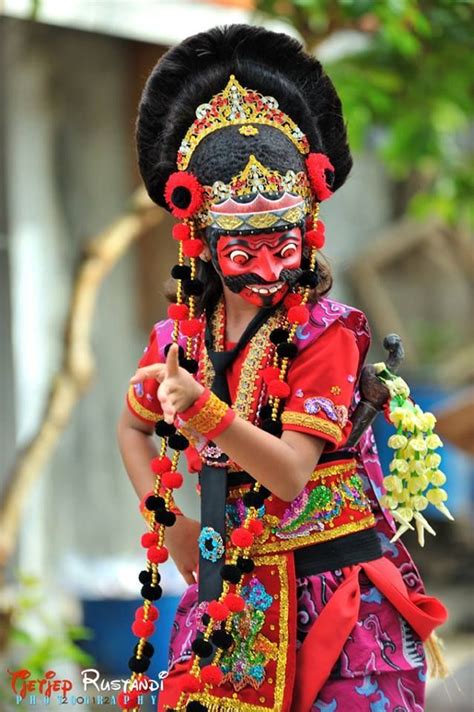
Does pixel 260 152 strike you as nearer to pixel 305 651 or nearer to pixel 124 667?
pixel 305 651

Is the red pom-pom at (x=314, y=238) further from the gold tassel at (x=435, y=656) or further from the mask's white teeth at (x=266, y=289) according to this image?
the gold tassel at (x=435, y=656)

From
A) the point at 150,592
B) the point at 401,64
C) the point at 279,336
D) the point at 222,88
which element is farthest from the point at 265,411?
the point at 401,64

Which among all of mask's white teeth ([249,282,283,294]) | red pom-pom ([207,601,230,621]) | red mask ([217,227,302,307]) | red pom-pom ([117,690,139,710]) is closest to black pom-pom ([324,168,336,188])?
red mask ([217,227,302,307])

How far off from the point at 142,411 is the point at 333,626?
0.64 meters

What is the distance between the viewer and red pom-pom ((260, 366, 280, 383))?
99.1 inches

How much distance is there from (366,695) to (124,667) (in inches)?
126

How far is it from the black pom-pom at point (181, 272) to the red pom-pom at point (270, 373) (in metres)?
0.26

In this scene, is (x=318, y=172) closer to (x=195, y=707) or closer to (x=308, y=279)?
(x=308, y=279)

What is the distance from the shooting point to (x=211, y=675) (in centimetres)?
245

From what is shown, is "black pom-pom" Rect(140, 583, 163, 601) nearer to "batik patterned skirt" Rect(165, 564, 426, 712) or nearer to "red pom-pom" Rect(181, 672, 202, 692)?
"batik patterned skirt" Rect(165, 564, 426, 712)

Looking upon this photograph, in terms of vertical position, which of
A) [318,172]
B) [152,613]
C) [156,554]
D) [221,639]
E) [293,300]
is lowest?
[221,639]

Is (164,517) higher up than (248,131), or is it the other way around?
(248,131)

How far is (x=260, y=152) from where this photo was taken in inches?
98.7

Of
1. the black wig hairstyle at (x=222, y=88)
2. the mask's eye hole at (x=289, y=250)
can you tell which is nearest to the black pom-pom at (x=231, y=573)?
the mask's eye hole at (x=289, y=250)
